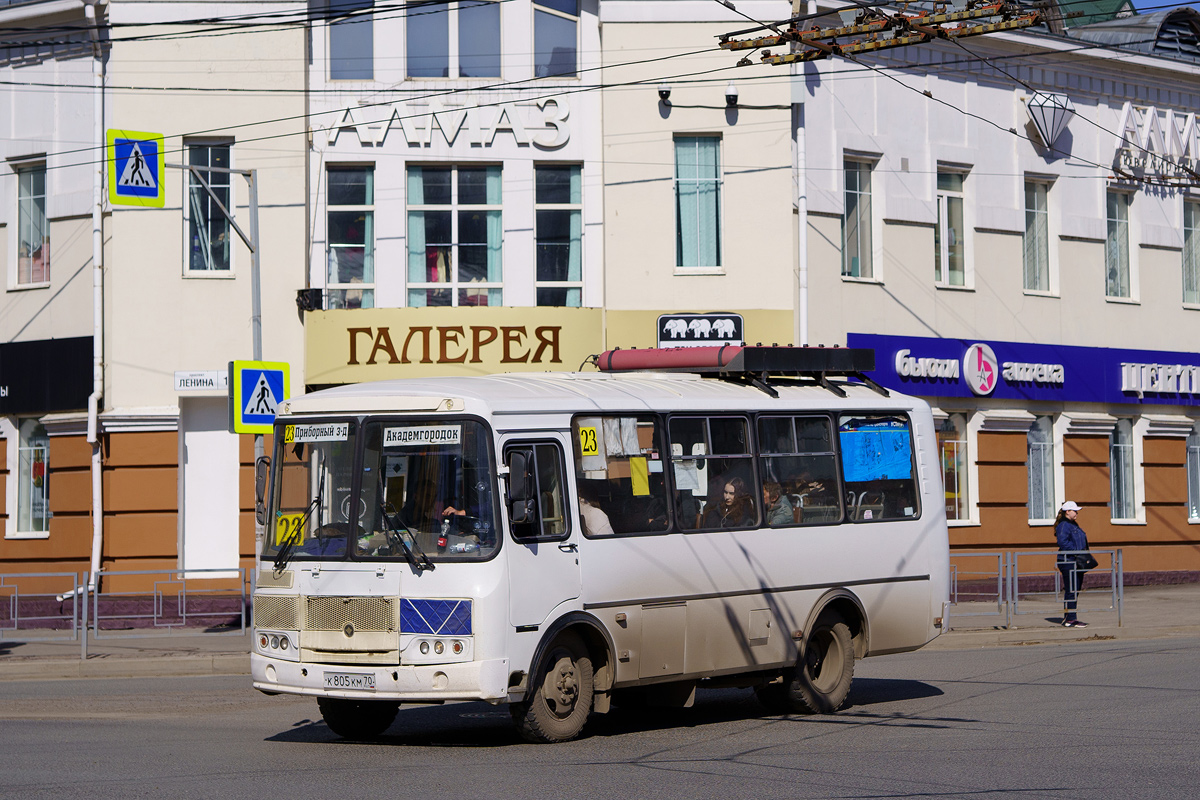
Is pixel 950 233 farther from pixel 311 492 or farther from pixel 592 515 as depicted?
pixel 311 492

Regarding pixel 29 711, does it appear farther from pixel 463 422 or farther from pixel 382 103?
pixel 382 103

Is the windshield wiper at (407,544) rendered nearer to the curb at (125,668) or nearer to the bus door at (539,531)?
the bus door at (539,531)

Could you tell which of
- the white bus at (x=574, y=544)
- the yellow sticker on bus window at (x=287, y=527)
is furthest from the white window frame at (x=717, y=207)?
the yellow sticker on bus window at (x=287, y=527)

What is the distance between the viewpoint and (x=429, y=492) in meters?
10.9

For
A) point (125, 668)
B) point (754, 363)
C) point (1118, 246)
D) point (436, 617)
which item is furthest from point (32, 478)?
point (1118, 246)

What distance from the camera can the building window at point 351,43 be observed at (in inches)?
965

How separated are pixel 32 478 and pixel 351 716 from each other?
15137 mm

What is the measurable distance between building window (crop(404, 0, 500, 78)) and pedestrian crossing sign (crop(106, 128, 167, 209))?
5258 mm

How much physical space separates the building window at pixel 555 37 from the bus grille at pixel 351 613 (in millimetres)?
15319

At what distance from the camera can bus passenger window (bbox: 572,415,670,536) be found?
11547 millimetres

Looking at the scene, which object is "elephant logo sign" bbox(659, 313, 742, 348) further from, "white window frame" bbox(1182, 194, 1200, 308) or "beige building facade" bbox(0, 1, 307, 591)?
"white window frame" bbox(1182, 194, 1200, 308)

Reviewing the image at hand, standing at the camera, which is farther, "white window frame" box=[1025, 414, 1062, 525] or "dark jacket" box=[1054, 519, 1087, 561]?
"white window frame" box=[1025, 414, 1062, 525]

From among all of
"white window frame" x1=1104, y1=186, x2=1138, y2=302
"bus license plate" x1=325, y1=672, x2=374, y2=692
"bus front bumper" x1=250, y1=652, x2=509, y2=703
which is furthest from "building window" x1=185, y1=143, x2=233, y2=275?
"white window frame" x1=1104, y1=186, x2=1138, y2=302

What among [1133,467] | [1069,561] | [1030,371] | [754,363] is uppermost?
[1030,371]
